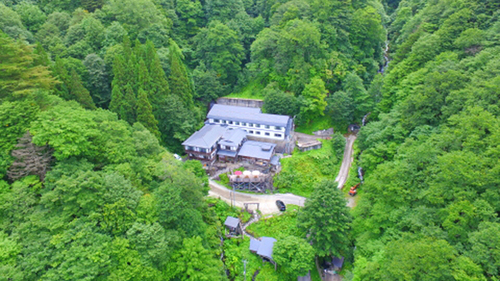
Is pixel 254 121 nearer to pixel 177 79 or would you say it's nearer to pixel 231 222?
pixel 177 79

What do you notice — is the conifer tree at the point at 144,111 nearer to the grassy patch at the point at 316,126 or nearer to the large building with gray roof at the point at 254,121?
the large building with gray roof at the point at 254,121

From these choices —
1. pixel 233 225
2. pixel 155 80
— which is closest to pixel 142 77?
pixel 155 80

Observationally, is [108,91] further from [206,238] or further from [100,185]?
[206,238]

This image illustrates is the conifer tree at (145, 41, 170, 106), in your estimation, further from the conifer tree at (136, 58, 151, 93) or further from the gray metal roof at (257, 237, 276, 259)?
the gray metal roof at (257, 237, 276, 259)

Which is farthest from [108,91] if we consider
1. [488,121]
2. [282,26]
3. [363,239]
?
[488,121]

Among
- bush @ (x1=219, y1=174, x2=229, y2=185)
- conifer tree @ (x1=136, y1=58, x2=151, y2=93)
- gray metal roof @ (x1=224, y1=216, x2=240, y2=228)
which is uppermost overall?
conifer tree @ (x1=136, y1=58, x2=151, y2=93)

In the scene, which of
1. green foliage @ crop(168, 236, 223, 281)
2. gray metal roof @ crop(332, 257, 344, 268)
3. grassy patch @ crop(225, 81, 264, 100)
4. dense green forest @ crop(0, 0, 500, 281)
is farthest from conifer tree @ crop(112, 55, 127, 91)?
gray metal roof @ crop(332, 257, 344, 268)
